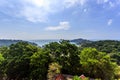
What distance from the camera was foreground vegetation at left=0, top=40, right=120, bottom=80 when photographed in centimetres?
3902

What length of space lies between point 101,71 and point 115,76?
6209mm

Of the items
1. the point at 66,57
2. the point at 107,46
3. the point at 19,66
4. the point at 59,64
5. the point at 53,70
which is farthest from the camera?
the point at 107,46

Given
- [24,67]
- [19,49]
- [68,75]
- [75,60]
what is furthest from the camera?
[19,49]

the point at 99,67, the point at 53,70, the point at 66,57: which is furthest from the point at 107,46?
the point at 53,70

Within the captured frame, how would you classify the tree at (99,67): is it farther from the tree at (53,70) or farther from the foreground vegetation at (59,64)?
the tree at (53,70)

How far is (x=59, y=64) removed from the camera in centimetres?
3941

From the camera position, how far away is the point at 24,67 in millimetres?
42844

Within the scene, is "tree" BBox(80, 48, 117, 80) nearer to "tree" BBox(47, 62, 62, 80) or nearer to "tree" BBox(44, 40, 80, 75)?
"tree" BBox(44, 40, 80, 75)

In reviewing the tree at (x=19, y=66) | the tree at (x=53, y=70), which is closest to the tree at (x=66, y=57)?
the tree at (x=53, y=70)

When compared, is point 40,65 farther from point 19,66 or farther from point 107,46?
point 107,46

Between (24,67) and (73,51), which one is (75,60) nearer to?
(73,51)

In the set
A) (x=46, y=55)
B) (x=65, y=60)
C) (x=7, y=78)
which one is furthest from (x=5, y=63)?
(x=65, y=60)

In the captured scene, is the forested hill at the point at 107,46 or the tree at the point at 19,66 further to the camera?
the forested hill at the point at 107,46

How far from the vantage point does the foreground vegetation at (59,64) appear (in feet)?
128
